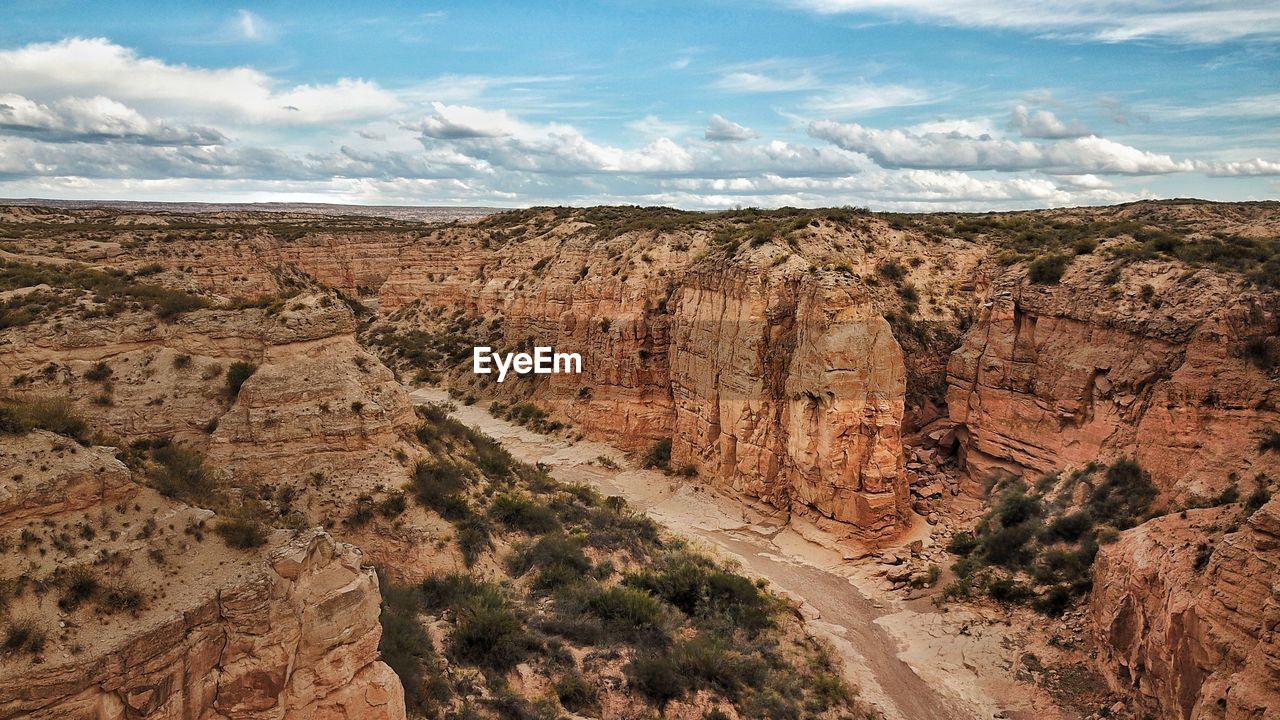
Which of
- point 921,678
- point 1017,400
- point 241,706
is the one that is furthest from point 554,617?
point 1017,400

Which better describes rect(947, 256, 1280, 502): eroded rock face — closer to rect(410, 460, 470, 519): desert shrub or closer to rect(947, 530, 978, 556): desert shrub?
rect(947, 530, 978, 556): desert shrub

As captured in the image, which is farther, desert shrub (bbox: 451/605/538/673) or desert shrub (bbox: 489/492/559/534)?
desert shrub (bbox: 489/492/559/534)

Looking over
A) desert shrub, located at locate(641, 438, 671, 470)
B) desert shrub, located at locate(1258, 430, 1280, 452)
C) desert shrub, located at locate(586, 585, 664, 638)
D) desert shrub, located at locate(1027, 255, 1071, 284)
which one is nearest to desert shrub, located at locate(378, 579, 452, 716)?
desert shrub, located at locate(586, 585, 664, 638)

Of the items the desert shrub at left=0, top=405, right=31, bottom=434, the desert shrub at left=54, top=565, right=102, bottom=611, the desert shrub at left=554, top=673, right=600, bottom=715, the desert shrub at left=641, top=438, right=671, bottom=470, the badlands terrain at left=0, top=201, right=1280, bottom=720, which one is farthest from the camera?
the desert shrub at left=641, top=438, right=671, bottom=470

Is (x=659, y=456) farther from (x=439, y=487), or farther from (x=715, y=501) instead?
(x=439, y=487)

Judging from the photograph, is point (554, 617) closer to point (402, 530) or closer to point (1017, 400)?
point (402, 530)

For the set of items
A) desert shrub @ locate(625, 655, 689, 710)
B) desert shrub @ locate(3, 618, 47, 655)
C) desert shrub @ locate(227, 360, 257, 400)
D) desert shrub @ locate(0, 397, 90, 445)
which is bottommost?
desert shrub @ locate(625, 655, 689, 710)

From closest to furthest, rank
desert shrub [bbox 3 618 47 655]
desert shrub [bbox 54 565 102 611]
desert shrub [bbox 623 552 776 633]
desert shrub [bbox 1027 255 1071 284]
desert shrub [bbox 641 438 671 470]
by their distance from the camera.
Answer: desert shrub [bbox 3 618 47 655] → desert shrub [bbox 54 565 102 611] → desert shrub [bbox 623 552 776 633] → desert shrub [bbox 1027 255 1071 284] → desert shrub [bbox 641 438 671 470]
